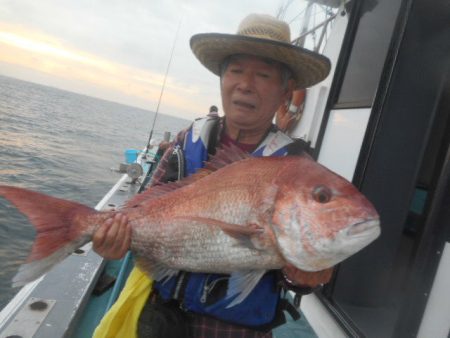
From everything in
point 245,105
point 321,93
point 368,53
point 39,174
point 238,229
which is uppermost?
point 368,53

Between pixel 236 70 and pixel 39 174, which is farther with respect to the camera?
pixel 39 174

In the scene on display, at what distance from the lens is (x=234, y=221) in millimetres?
1559

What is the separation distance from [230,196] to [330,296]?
2469mm

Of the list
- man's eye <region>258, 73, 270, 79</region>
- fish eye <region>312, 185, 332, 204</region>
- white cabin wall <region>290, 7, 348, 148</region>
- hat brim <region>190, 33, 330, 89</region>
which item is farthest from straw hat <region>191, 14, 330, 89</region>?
white cabin wall <region>290, 7, 348, 148</region>

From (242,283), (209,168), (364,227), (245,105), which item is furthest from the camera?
(245,105)

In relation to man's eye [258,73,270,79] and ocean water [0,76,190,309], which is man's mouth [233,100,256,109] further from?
ocean water [0,76,190,309]

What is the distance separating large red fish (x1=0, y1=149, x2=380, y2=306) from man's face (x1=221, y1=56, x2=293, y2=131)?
0.30 m

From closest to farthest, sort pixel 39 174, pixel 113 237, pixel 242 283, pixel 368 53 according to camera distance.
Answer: pixel 242 283, pixel 113 237, pixel 368 53, pixel 39 174

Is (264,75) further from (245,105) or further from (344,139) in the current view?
(344,139)

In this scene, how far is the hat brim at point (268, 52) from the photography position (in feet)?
6.23

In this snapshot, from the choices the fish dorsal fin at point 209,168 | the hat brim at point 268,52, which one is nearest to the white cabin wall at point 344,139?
the hat brim at point 268,52

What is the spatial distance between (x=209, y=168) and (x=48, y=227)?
2.75 ft

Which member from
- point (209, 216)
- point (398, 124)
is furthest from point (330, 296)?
point (209, 216)

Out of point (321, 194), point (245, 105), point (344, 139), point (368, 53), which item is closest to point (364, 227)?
point (321, 194)
